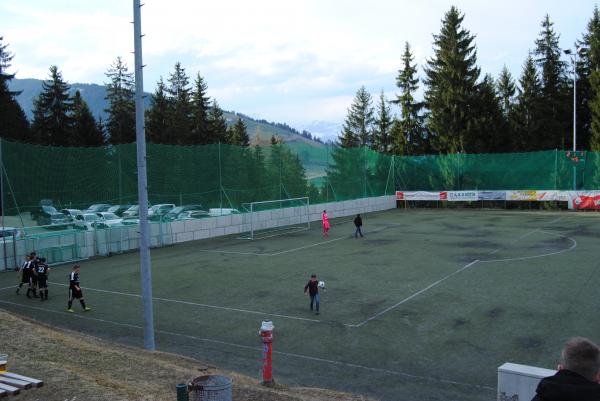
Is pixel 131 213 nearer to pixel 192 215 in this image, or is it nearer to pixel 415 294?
pixel 192 215

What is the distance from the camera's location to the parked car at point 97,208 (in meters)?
28.1

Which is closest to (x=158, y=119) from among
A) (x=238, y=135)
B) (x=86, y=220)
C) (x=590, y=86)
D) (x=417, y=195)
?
(x=238, y=135)

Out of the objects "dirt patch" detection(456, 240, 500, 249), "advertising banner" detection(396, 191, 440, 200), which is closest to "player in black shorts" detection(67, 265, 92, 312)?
"dirt patch" detection(456, 240, 500, 249)

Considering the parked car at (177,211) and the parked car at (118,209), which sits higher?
the parked car at (118,209)

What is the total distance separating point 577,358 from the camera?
3721 mm

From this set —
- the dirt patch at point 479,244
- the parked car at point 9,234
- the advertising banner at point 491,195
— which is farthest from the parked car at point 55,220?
the advertising banner at point 491,195

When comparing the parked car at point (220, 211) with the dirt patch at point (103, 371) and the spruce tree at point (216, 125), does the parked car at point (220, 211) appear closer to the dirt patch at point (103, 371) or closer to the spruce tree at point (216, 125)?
the dirt patch at point (103, 371)

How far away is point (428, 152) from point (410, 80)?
10.1 metres

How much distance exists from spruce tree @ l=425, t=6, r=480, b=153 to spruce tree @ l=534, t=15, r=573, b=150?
8394mm

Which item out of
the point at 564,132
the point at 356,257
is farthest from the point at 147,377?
the point at 564,132

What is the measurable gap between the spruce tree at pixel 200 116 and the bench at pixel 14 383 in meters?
61.5

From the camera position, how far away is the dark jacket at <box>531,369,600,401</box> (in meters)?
3.56

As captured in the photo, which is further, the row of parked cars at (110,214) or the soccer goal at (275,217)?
the soccer goal at (275,217)

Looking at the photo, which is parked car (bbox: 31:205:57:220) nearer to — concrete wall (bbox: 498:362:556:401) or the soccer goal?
the soccer goal
